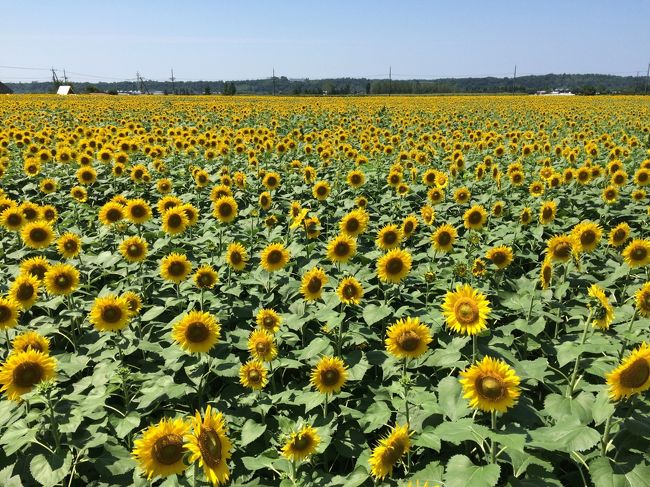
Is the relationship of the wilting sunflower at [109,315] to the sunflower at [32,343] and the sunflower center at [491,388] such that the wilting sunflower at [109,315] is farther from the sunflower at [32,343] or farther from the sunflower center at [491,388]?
the sunflower center at [491,388]

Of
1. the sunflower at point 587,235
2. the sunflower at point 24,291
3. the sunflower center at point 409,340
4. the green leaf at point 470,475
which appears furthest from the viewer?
the sunflower at point 587,235

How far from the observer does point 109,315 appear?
400 cm

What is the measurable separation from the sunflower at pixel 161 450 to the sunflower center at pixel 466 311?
201cm

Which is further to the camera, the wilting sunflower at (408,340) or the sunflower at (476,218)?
the sunflower at (476,218)

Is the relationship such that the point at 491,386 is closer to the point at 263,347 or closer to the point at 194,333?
the point at 263,347

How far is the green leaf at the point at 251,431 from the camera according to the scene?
10.9 feet

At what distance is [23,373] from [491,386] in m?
3.22

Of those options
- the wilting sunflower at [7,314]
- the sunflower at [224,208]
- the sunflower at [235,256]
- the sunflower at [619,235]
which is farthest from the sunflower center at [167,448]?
the sunflower at [619,235]

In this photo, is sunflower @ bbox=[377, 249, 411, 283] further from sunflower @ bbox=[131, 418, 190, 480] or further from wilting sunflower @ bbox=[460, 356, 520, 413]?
sunflower @ bbox=[131, 418, 190, 480]

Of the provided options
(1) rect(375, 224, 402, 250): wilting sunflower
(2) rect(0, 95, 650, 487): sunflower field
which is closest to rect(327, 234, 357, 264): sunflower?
(2) rect(0, 95, 650, 487): sunflower field

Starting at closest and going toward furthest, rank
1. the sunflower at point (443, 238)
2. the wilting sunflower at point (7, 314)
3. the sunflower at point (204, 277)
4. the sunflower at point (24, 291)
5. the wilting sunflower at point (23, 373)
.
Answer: the wilting sunflower at point (23, 373), the wilting sunflower at point (7, 314), the sunflower at point (24, 291), the sunflower at point (204, 277), the sunflower at point (443, 238)

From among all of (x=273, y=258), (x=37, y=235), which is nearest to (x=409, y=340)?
(x=273, y=258)

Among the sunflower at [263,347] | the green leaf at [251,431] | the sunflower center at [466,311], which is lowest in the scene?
the green leaf at [251,431]

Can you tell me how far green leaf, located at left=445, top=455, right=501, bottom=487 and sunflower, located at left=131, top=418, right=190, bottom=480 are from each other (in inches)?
60.5
